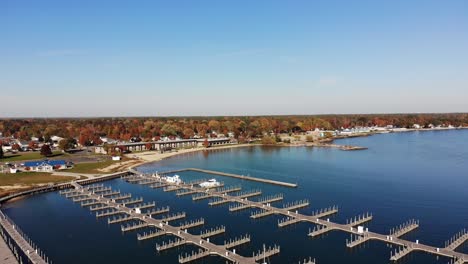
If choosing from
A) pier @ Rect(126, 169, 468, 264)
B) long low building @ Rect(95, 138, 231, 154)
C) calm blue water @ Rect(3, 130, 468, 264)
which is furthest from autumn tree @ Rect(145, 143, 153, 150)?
pier @ Rect(126, 169, 468, 264)

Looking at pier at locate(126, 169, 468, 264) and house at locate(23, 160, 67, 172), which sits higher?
house at locate(23, 160, 67, 172)

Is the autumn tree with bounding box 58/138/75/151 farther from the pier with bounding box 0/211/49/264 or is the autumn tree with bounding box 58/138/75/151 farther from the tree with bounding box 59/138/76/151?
the pier with bounding box 0/211/49/264

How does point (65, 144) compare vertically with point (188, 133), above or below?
below

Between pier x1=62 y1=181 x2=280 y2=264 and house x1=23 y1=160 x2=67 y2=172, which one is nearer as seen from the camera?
pier x1=62 y1=181 x2=280 y2=264

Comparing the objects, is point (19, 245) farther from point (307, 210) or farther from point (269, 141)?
point (269, 141)

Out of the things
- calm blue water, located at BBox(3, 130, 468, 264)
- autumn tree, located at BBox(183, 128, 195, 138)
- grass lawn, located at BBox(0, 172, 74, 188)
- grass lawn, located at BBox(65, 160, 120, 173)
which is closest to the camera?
calm blue water, located at BBox(3, 130, 468, 264)

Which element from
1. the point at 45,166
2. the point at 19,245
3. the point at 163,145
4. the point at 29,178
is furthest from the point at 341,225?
A: the point at 163,145

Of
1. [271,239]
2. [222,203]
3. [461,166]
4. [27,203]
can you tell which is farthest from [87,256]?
[461,166]
